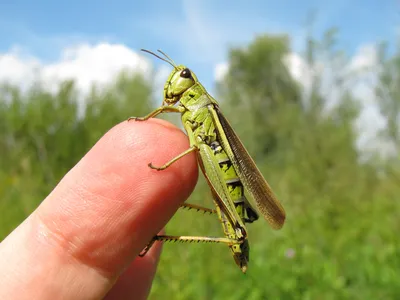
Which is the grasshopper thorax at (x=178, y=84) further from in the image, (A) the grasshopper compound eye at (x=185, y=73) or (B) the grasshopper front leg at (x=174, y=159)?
(B) the grasshopper front leg at (x=174, y=159)

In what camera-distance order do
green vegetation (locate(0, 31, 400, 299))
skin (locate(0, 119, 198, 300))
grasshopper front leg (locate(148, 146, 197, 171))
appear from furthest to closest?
green vegetation (locate(0, 31, 400, 299)), grasshopper front leg (locate(148, 146, 197, 171)), skin (locate(0, 119, 198, 300))

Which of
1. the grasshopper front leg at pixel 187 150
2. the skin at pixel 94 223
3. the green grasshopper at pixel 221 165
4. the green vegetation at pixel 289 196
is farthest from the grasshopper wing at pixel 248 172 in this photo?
the green vegetation at pixel 289 196

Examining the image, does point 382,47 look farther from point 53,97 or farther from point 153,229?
point 153,229

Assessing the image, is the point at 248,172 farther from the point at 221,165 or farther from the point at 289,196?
the point at 289,196

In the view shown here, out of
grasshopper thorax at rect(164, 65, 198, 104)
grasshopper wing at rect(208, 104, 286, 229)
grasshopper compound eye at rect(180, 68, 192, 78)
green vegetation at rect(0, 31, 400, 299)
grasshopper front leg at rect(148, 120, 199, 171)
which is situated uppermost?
grasshopper compound eye at rect(180, 68, 192, 78)

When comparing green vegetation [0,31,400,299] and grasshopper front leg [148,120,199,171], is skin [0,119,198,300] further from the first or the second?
green vegetation [0,31,400,299]

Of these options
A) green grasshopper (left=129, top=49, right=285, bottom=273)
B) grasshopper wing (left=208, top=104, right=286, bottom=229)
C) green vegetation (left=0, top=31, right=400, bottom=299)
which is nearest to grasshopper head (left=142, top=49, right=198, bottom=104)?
green grasshopper (left=129, top=49, right=285, bottom=273)
